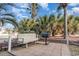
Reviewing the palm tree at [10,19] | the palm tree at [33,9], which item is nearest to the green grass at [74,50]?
the palm tree at [33,9]

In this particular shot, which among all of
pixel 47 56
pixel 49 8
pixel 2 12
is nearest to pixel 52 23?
pixel 49 8

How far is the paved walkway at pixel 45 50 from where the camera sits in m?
3.36

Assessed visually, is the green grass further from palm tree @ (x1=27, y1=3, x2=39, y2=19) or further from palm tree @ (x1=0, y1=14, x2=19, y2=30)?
palm tree @ (x1=0, y1=14, x2=19, y2=30)

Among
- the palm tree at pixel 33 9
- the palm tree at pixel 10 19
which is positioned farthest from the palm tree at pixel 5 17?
the palm tree at pixel 33 9

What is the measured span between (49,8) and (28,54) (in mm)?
654

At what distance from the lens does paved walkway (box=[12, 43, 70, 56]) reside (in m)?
3.36

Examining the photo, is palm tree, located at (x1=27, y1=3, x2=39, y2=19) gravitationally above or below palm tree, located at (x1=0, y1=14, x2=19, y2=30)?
above

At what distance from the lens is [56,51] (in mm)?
3375

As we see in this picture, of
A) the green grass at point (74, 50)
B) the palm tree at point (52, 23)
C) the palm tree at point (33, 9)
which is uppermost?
the palm tree at point (33, 9)

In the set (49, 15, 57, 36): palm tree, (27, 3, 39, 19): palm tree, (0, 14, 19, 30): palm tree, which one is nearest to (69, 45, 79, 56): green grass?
(49, 15, 57, 36): palm tree

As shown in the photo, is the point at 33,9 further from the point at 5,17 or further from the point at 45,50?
the point at 45,50

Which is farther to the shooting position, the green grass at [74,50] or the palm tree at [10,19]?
the palm tree at [10,19]

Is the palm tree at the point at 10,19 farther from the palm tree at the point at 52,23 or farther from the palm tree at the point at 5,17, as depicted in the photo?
the palm tree at the point at 52,23

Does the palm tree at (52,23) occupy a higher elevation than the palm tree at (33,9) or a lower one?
lower
